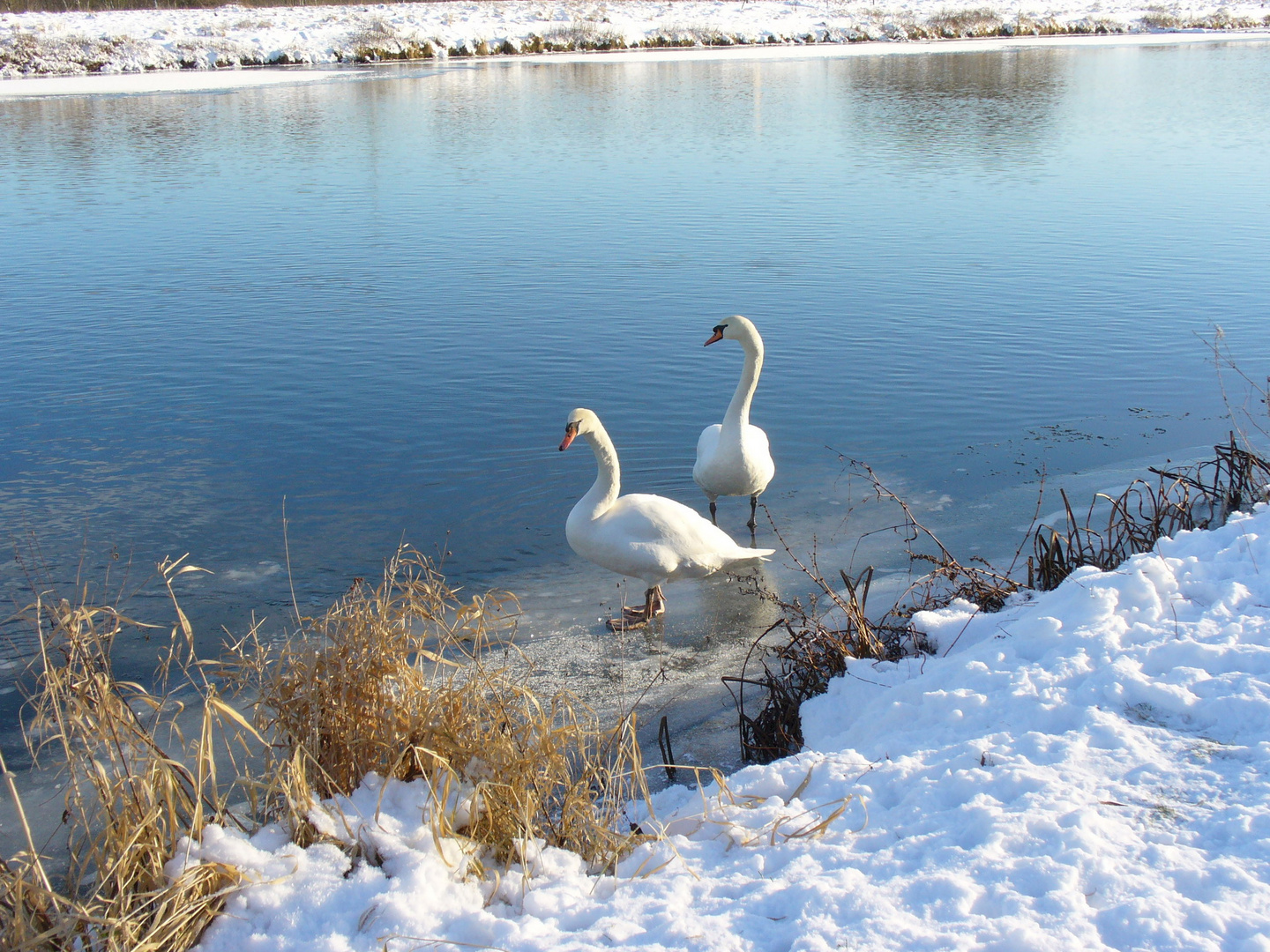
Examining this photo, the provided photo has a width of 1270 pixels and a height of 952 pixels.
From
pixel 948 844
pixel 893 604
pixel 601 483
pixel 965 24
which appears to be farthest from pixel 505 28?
pixel 948 844

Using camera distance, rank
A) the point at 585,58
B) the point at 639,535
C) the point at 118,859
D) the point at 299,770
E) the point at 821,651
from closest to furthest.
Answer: the point at 118,859, the point at 299,770, the point at 821,651, the point at 639,535, the point at 585,58

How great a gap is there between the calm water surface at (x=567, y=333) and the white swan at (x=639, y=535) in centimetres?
35

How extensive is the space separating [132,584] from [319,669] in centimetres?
320

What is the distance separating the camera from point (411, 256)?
1355 cm

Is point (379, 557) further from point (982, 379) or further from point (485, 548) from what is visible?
point (982, 379)

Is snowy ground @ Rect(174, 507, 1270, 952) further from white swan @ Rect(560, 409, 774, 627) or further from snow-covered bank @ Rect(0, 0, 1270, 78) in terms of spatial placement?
snow-covered bank @ Rect(0, 0, 1270, 78)

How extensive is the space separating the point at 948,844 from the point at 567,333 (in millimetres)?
8339

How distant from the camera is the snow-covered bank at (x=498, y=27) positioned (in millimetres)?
38312

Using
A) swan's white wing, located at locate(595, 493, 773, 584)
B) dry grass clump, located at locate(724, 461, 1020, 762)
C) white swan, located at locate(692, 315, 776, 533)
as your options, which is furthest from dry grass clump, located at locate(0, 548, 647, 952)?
white swan, located at locate(692, 315, 776, 533)

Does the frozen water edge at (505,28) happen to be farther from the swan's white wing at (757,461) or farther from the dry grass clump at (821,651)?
the dry grass clump at (821,651)

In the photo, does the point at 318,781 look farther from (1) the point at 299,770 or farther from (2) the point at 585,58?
(2) the point at 585,58

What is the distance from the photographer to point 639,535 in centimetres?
536

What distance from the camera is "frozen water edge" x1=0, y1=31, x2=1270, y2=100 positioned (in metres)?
31.7

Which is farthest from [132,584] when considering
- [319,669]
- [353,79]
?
[353,79]
